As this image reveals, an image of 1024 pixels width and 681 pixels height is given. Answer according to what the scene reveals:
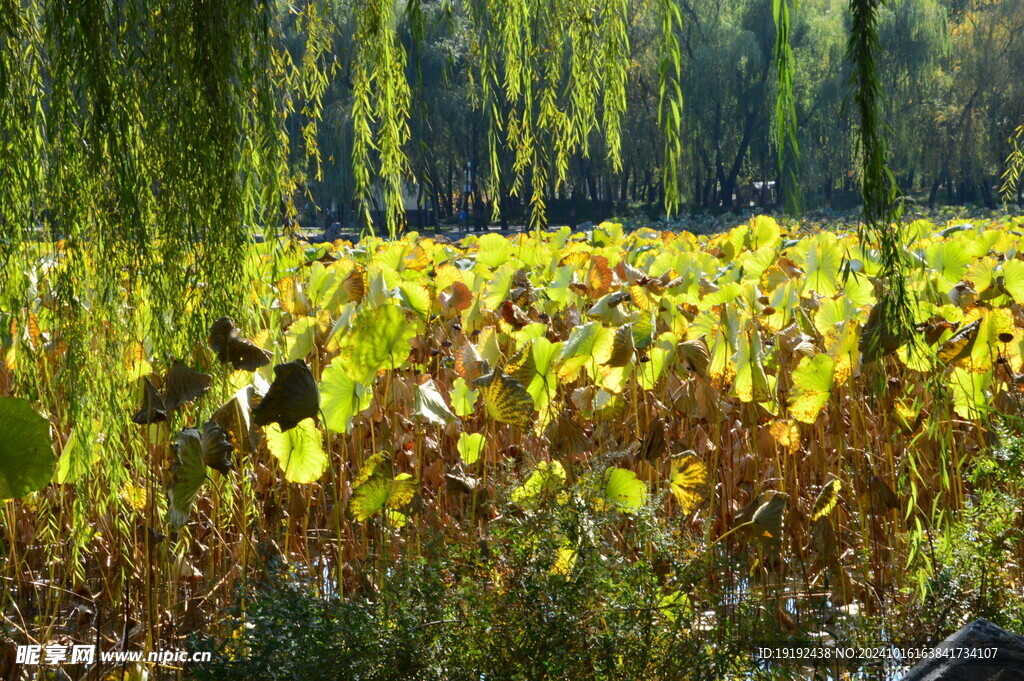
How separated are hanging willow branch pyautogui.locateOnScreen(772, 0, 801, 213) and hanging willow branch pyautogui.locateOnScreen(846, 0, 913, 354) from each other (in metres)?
0.07

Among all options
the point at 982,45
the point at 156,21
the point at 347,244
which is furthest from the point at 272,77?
the point at 982,45

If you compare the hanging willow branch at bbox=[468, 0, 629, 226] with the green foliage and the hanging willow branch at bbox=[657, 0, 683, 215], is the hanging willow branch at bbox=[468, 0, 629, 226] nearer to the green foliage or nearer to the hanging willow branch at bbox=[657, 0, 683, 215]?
the hanging willow branch at bbox=[657, 0, 683, 215]

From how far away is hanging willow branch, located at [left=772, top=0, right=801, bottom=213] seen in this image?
1.17 meters

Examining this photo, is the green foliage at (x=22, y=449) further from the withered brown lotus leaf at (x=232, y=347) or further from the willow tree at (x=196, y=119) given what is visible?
the withered brown lotus leaf at (x=232, y=347)

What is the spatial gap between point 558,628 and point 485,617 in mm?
82

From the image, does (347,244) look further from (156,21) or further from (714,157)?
(714,157)

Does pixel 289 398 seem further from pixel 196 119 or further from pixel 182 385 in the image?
pixel 196 119

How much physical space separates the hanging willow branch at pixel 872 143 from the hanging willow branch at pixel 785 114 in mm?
71

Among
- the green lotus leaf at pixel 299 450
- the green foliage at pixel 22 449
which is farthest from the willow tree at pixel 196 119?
the green lotus leaf at pixel 299 450

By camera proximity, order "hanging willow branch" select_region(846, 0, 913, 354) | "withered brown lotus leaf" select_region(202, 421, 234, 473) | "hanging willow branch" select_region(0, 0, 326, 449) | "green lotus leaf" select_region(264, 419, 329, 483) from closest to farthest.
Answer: "hanging willow branch" select_region(846, 0, 913, 354)
"hanging willow branch" select_region(0, 0, 326, 449)
"withered brown lotus leaf" select_region(202, 421, 234, 473)
"green lotus leaf" select_region(264, 419, 329, 483)

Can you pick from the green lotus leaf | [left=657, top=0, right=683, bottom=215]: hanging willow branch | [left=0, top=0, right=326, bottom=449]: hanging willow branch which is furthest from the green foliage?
[left=657, top=0, right=683, bottom=215]: hanging willow branch

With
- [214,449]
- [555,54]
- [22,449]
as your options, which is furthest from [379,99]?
[22,449]

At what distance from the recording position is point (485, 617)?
1.14m

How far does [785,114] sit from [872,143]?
114 millimetres
